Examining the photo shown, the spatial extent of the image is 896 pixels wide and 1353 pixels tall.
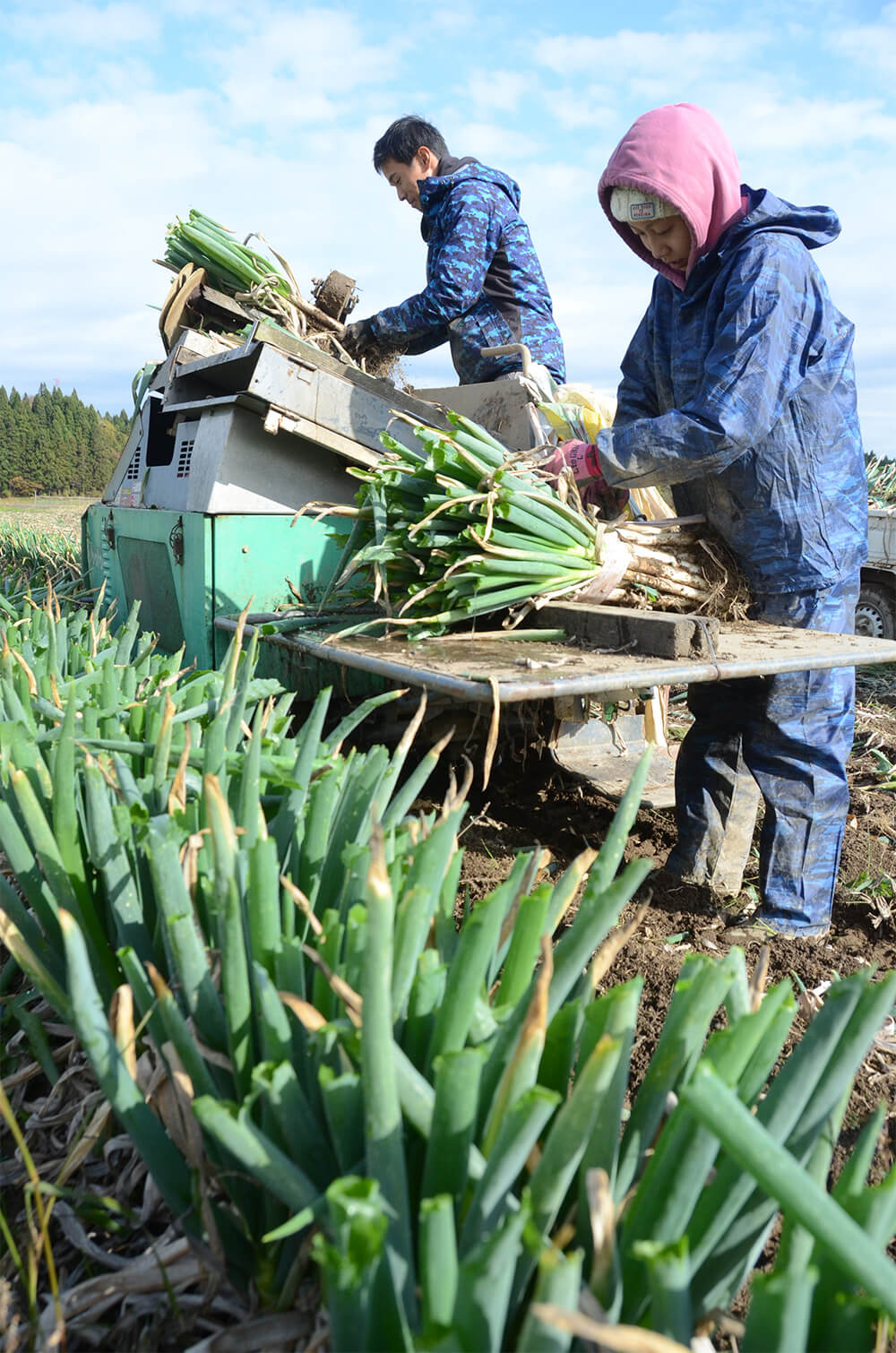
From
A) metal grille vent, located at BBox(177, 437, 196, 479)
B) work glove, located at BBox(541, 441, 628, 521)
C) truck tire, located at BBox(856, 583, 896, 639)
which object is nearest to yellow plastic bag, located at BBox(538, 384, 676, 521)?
work glove, located at BBox(541, 441, 628, 521)

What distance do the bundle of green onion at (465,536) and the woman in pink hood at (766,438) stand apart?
0.23 metres

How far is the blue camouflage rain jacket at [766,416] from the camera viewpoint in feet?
7.66

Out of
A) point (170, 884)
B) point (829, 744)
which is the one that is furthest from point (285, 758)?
point (829, 744)

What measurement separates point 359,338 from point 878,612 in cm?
479

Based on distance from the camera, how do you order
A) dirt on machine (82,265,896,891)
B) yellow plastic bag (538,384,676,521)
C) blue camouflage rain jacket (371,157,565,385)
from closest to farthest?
dirt on machine (82,265,896,891), yellow plastic bag (538,384,676,521), blue camouflage rain jacket (371,157,565,385)

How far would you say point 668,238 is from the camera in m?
2.60

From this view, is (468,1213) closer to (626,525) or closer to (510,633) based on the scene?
(510,633)

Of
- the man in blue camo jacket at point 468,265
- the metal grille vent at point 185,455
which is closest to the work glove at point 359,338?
the man in blue camo jacket at point 468,265

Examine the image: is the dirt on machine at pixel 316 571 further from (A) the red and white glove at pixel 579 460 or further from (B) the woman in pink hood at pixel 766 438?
(A) the red and white glove at pixel 579 460

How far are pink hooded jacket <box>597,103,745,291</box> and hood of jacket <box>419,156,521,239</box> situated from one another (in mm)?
1484

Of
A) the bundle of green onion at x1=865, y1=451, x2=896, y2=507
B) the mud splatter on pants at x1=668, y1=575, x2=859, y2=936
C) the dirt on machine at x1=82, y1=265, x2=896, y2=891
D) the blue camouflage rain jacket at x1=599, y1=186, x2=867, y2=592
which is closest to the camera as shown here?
the dirt on machine at x1=82, y1=265, x2=896, y2=891

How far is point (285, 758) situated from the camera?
61.7 inches

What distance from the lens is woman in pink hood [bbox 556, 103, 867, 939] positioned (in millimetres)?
2359

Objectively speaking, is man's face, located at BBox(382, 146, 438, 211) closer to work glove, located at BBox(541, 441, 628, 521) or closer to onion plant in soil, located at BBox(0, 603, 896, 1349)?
work glove, located at BBox(541, 441, 628, 521)
